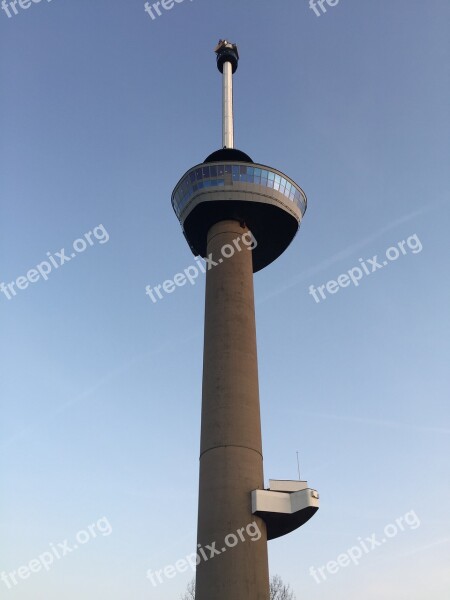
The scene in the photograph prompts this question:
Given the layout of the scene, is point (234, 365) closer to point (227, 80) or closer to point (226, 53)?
point (227, 80)

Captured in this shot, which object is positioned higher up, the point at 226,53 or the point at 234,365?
the point at 226,53

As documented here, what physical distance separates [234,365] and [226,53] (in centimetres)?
3736

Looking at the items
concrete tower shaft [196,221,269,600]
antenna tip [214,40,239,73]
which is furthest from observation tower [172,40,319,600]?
antenna tip [214,40,239,73]

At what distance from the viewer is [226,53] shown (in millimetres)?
65188

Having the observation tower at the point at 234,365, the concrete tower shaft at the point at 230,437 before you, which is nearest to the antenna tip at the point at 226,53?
the observation tower at the point at 234,365

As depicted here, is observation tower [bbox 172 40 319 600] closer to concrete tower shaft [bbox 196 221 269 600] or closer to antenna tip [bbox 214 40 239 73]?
concrete tower shaft [bbox 196 221 269 600]

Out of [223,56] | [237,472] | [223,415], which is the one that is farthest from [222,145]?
[237,472]

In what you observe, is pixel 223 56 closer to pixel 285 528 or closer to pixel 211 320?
pixel 211 320

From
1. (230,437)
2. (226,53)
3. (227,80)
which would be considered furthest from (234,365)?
(226,53)

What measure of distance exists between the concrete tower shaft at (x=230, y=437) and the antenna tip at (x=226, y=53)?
24.3 meters

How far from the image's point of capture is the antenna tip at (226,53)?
214 feet

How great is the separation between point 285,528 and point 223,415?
361 inches

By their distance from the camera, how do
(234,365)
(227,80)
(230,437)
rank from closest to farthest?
1. (230,437)
2. (234,365)
3. (227,80)

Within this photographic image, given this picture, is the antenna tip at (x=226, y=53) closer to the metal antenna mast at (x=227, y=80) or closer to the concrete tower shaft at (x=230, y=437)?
the metal antenna mast at (x=227, y=80)
